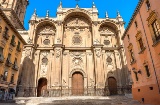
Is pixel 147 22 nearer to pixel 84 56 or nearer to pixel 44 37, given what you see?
pixel 84 56

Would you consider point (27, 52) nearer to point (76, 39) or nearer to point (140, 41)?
point (76, 39)

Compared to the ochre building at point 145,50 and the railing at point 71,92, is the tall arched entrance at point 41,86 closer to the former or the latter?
the railing at point 71,92

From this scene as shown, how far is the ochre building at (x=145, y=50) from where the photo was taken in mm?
11180

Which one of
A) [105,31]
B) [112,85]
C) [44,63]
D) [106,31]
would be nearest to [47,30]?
[44,63]

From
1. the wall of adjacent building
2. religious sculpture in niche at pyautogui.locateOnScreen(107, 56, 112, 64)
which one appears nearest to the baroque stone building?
religious sculpture in niche at pyautogui.locateOnScreen(107, 56, 112, 64)

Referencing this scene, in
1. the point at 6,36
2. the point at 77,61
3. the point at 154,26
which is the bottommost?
the point at 77,61

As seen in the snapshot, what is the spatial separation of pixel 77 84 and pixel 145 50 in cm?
1446

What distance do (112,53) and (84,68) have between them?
666 centimetres

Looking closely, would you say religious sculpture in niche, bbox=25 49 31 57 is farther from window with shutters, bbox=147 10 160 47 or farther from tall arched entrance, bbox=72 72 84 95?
window with shutters, bbox=147 10 160 47

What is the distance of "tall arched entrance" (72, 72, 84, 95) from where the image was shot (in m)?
23.3

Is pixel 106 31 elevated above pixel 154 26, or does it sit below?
above

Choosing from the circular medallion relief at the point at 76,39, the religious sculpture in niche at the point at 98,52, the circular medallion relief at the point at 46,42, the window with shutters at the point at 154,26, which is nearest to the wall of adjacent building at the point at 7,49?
the circular medallion relief at the point at 46,42

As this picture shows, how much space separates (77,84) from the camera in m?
24.1

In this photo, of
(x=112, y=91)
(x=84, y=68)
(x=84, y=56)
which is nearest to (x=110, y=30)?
(x=84, y=56)
